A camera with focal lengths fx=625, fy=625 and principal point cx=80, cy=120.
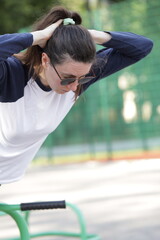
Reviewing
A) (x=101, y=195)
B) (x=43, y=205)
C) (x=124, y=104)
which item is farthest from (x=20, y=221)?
(x=124, y=104)

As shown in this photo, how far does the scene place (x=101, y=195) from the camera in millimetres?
7113

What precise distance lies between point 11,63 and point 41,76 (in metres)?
0.18

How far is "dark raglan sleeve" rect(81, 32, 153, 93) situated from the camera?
131 inches

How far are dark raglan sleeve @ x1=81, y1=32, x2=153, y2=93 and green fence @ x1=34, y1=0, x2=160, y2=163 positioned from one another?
697 centimetres

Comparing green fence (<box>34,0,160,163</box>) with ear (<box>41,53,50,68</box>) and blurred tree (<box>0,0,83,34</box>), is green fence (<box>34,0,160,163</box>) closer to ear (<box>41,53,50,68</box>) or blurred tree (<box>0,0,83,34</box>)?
ear (<box>41,53,50,68</box>)

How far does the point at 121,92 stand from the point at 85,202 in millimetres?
4549

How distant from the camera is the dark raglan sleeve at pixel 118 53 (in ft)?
10.9

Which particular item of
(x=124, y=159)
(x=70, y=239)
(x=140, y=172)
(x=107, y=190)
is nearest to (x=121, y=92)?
(x=124, y=159)

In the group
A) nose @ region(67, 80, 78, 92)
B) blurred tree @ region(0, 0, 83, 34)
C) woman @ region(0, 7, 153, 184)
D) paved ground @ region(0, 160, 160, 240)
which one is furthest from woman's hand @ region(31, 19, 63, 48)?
blurred tree @ region(0, 0, 83, 34)

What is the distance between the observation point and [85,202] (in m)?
6.72

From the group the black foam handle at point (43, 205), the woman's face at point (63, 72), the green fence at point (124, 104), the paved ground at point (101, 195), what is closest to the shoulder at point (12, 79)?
the woman's face at point (63, 72)

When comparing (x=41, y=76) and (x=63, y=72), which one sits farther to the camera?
(x=41, y=76)

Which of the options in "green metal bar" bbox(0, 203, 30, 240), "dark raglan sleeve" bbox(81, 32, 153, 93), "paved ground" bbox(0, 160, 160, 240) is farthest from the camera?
"paved ground" bbox(0, 160, 160, 240)

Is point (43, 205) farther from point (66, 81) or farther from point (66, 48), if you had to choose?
point (66, 48)
